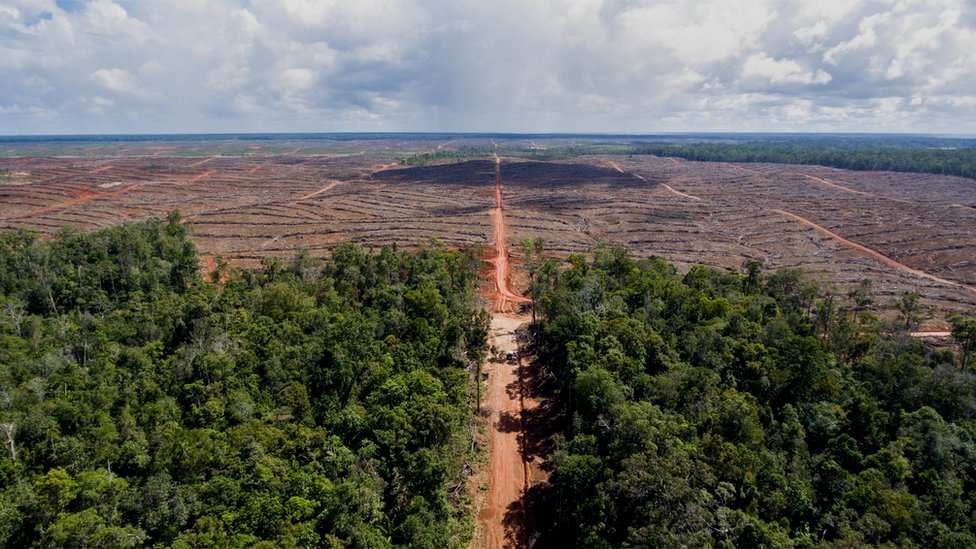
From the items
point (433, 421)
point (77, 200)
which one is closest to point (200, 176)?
point (77, 200)

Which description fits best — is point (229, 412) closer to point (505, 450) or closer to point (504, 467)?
point (504, 467)

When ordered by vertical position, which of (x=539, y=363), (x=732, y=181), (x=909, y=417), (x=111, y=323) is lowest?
(x=539, y=363)

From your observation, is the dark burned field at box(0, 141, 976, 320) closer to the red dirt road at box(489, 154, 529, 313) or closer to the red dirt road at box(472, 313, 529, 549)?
the red dirt road at box(489, 154, 529, 313)

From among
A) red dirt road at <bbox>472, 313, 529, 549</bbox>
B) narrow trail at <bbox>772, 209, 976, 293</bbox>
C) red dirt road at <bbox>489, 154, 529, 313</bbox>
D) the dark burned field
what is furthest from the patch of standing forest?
the dark burned field

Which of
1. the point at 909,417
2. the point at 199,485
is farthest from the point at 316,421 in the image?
the point at 909,417

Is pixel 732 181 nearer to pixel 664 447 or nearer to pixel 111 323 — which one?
pixel 664 447

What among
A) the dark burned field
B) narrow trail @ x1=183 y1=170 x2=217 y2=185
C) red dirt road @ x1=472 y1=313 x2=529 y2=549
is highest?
narrow trail @ x1=183 y1=170 x2=217 y2=185
